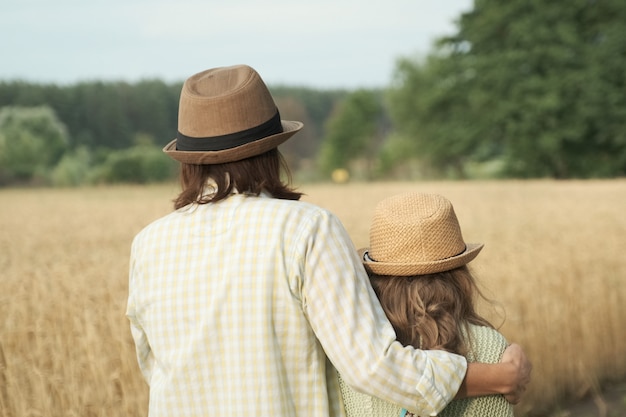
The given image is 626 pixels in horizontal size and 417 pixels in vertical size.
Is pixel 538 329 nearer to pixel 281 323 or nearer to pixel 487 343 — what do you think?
pixel 487 343

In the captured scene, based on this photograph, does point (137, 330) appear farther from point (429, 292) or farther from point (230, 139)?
Result: point (429, 292)

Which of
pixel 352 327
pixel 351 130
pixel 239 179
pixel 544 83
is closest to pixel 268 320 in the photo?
pixel 352 327

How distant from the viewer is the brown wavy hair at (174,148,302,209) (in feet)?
5.28

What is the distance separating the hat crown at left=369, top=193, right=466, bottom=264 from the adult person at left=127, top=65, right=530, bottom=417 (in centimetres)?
27

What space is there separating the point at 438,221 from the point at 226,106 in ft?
1.82

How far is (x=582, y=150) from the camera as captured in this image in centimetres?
3603

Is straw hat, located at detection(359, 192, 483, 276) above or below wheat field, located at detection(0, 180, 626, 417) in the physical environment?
above

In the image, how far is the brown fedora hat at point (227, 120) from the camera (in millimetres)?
1609

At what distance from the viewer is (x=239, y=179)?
1607mm

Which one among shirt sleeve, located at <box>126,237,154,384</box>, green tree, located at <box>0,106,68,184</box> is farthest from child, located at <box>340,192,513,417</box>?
green tree, located at <box>0,106,68,184</box>

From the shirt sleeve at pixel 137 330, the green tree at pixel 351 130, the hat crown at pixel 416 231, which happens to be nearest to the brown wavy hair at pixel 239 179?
the shirt sleeve at pixel 137 330

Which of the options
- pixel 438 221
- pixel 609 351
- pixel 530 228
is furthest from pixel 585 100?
pixel 438 221

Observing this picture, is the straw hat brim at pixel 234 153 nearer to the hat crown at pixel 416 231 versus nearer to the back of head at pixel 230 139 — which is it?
the back of head at pixel 230 139

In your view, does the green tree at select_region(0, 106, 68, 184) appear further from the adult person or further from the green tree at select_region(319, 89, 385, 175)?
the adult person
